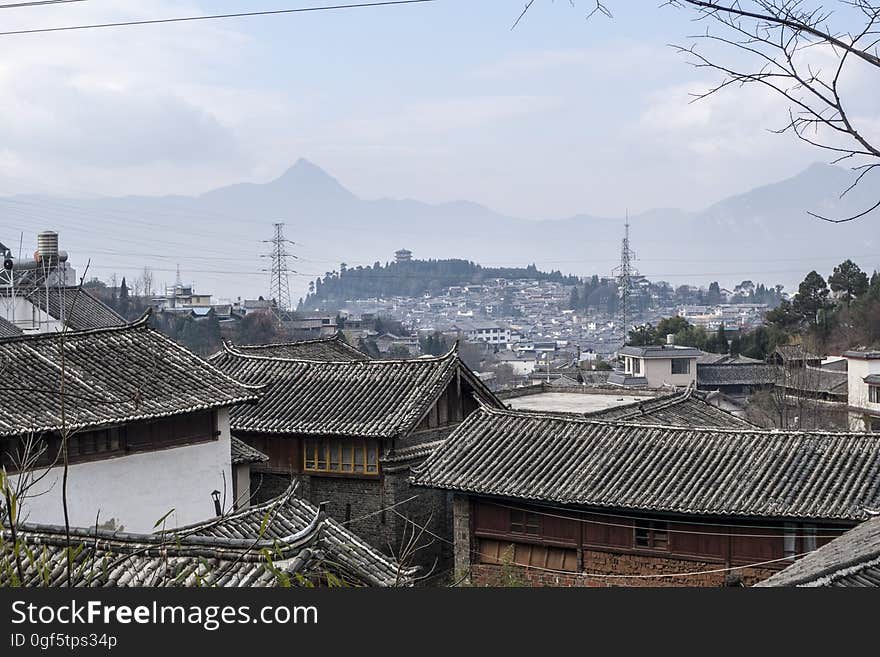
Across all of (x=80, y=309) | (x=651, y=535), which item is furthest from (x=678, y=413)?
(x=80, y=309)

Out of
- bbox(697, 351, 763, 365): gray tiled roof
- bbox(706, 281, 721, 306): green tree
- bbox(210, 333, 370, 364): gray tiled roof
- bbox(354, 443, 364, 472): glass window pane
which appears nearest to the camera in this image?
bbox(354, 443, 364, 472): glass window pane

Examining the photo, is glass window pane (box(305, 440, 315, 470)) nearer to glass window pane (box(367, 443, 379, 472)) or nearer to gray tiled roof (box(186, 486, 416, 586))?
glass window pane (box(367, 443, 379, 472))

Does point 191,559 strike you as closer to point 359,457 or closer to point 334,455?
point 359,457

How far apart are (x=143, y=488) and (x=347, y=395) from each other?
582cm

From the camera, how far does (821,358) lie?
145ft

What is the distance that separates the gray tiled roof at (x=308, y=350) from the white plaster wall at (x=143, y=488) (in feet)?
24.2

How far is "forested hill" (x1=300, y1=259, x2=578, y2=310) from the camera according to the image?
178 meters

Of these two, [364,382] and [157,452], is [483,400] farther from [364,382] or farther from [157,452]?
[157,452]

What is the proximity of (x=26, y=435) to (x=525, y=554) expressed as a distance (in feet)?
23.3

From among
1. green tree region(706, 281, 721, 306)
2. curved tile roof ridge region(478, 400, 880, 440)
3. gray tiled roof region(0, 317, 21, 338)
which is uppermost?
green tree region(706, 281, 721, 306)

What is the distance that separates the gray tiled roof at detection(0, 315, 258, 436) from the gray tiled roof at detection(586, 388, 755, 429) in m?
8.25

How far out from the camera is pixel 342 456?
19.4 m

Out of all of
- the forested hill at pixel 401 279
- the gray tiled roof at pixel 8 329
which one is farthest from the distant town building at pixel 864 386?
the forested hill at pixel 401 279
